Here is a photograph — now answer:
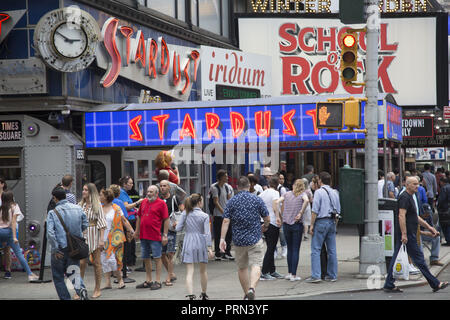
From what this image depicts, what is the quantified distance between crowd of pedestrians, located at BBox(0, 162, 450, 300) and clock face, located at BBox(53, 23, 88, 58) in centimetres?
281

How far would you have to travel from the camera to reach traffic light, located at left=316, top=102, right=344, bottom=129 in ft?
42.7

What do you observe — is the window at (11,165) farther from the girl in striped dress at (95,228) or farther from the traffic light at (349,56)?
the traffic light at (349,56)

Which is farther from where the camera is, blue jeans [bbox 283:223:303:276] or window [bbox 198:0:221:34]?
window [bbox 198:0:221:34]

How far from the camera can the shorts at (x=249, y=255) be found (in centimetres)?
1105

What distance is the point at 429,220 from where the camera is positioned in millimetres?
15961

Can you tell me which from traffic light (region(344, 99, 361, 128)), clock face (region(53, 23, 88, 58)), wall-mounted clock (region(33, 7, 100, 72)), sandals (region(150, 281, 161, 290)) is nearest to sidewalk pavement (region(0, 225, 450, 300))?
sandals (region(150, 281, 161, 290))

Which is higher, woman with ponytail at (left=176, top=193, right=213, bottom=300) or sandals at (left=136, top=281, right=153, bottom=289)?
woman with ponytail at (left=176, top=193, right=213, bottom=300)

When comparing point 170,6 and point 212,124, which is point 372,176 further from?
point 170,6

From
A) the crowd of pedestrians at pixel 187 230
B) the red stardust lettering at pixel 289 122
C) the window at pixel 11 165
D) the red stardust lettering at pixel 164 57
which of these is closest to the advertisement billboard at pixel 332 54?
the red stardust lettering at pixel 164 57

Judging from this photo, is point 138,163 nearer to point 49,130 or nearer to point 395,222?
point 49,130

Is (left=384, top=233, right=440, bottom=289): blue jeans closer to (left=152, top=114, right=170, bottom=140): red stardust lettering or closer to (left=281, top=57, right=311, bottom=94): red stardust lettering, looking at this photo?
(left=152, top=114, right=170, bottom=140): red stardust lettering

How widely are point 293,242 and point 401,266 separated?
196cm
